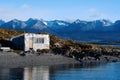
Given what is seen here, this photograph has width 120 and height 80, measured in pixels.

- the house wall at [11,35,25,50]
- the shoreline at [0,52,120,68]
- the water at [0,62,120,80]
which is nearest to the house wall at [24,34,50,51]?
the house wall at [11,35,25,50]

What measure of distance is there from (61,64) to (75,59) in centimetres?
776

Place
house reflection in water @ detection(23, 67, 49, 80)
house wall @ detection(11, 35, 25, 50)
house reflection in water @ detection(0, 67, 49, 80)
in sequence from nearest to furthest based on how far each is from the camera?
house reflection in water @ detection(0, 67, 49, 80)
house reflection in water @ detection(23, 67, 49, 80)
house wall @ detection(11, 35, 25, 50)

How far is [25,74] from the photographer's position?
3184 inches

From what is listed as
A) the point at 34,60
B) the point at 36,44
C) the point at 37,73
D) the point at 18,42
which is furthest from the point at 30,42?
the point at 37,73

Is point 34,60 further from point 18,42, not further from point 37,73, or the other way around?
point 37,73

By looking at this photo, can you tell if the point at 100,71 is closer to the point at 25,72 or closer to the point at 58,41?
the point at 25,72

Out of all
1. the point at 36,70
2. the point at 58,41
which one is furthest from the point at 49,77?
the point at 58,41

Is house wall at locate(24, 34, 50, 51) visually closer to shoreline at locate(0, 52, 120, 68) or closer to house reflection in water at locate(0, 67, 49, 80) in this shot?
shoreline at locate(0, 52, 120, 68)

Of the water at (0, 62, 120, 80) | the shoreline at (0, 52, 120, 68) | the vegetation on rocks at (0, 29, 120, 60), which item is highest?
the vegetation on rocks at (0, 29, 120, 60)

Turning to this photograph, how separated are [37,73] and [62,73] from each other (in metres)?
4.30

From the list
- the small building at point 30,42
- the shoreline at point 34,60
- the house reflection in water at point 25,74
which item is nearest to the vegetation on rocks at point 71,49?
the small building at point 30,42

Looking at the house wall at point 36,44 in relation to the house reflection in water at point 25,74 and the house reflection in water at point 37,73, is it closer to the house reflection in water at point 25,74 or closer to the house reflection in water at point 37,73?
the house reflection in water at point 37,73

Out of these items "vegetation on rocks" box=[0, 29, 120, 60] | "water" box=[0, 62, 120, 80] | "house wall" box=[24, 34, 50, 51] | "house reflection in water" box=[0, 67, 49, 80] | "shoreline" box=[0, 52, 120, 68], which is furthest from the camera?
"vegetation on rocks" box=[0, 29, 120, 60]

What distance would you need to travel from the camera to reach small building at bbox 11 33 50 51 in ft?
356
